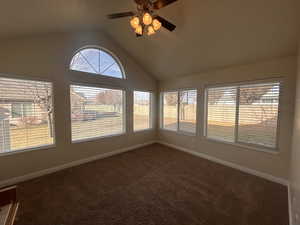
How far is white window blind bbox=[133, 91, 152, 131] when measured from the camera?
447 centimetres

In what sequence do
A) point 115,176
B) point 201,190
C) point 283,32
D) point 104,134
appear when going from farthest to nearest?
point 104,134
point 115,176
point 201,190
point 283,32

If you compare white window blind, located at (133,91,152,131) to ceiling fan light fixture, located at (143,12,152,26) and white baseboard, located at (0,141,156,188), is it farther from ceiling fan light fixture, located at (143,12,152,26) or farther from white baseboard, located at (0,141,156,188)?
ceiling fan light fixture, located at (143,12,152,26)

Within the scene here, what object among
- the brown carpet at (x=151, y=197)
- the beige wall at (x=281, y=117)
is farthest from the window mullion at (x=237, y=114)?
the brown carpet at (x=151, y=197)

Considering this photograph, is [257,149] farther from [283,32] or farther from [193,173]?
[283,32]

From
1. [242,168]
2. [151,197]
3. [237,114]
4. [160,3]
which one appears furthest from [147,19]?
[242,168]

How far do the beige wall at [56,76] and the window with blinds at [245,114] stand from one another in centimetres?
266

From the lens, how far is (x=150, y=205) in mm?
2012

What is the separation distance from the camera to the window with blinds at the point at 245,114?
2.72 m

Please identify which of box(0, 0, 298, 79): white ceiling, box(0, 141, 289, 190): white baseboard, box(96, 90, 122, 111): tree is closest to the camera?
box(0, 0, 298, 79): white ceiling

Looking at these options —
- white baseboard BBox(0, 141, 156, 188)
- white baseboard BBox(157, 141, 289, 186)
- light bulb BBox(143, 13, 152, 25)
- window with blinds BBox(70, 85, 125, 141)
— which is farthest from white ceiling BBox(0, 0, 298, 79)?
white baseboard BBox(0, 141, 156, 188)

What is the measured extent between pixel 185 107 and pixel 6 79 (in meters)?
4.10

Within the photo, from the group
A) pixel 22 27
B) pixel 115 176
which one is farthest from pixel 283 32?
pixel 22 27

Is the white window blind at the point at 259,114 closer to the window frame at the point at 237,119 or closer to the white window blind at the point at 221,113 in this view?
the window frame at the point at 237,119

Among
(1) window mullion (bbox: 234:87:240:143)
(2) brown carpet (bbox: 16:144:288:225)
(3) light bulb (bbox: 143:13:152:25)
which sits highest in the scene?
(3) light bulb (bbox: 143:13:152:25)
